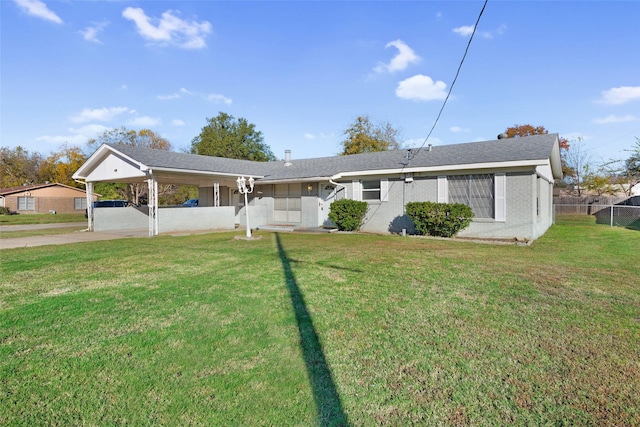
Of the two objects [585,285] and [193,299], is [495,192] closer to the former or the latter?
[585,285]

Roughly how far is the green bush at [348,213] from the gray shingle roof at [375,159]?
59.0 inches

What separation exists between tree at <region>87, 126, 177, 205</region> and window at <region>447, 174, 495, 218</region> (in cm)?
2751

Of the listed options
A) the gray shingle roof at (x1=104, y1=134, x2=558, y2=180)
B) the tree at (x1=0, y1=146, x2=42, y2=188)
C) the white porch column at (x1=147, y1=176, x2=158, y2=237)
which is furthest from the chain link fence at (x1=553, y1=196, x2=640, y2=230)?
the tree at (x1=0, y1=146, x2=42, y2=188)

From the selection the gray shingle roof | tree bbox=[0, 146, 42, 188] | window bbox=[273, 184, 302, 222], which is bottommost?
window bbox=[273, 184, 302, 222]

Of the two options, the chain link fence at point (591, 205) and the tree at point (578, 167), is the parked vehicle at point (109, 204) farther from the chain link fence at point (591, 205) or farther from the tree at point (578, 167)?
the tree at point (578, 167)

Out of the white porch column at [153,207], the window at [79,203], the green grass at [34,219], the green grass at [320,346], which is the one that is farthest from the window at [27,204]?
the green grass at [320,346]

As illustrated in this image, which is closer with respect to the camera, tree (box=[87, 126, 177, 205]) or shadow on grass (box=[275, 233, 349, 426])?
shadow on grass (box=[275, 233, 349, 426])

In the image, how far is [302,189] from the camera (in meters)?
16.4

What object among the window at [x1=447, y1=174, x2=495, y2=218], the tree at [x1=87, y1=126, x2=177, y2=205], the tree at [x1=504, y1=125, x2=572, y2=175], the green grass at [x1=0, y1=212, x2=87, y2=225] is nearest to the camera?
the window at [x1=447, y1=174, x2=495, y2=218]

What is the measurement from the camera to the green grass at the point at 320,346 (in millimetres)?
2285

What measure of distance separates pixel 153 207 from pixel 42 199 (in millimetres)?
29925

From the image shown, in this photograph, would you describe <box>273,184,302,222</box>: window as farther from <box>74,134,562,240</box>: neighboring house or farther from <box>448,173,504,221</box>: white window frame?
<box>448,173,504,221</box>: white window frame

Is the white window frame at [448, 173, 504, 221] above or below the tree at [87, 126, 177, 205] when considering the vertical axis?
below

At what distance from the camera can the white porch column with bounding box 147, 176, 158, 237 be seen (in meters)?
13.5
